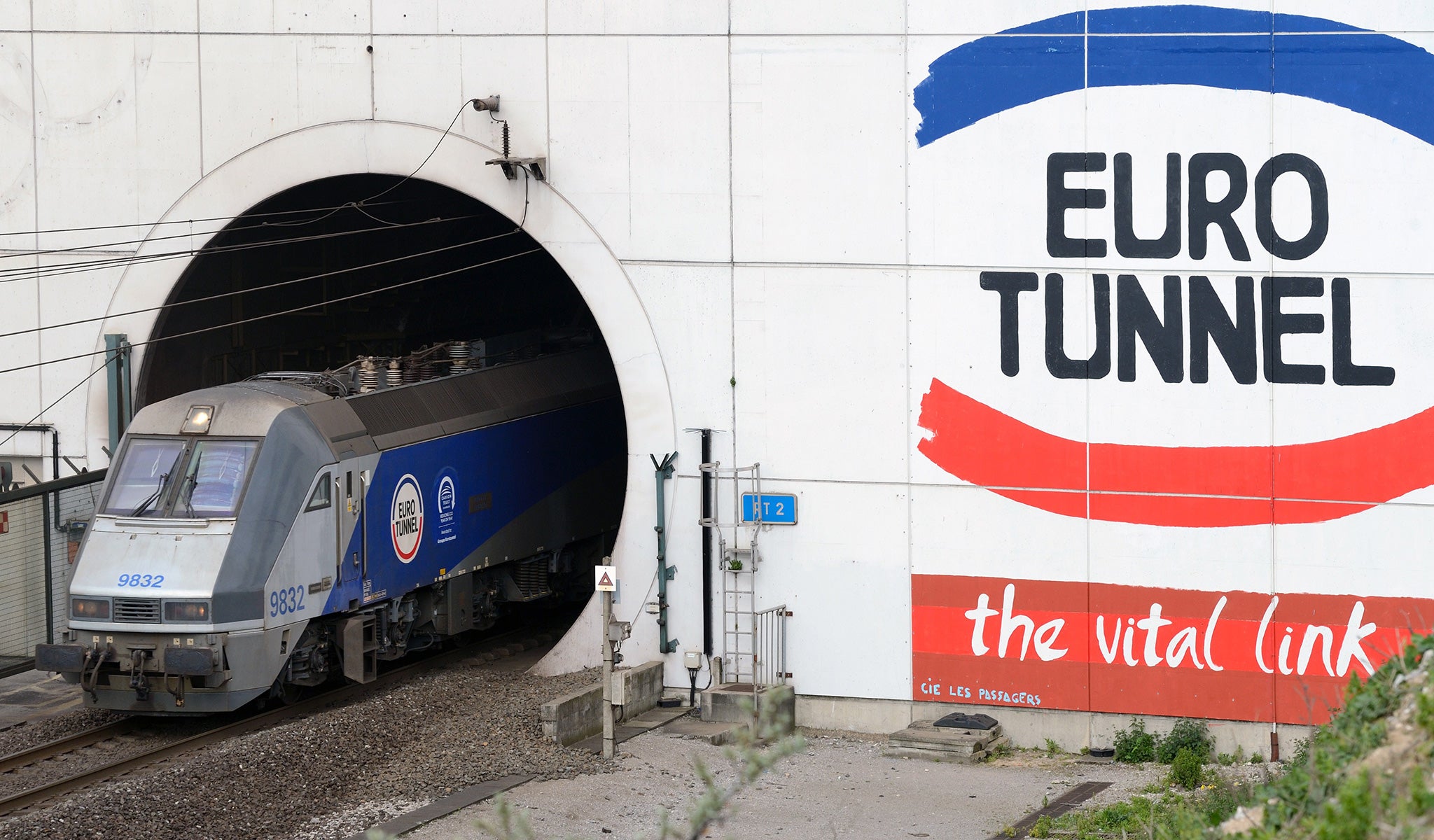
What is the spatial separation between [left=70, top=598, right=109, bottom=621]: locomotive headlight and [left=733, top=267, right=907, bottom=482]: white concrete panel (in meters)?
6.65

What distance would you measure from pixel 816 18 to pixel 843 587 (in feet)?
19.9

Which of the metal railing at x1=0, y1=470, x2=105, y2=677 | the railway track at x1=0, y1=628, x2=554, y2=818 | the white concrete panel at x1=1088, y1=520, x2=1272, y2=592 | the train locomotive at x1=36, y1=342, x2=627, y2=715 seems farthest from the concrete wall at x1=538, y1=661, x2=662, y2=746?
the metal railing at x1=0, y1=470, x2=105, y2=677

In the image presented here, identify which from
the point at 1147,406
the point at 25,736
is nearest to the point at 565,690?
the point at 25,736

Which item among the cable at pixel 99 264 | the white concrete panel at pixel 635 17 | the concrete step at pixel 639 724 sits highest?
the white concrete panel at pixel 635 17

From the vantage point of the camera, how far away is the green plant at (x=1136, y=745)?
15.5 metres

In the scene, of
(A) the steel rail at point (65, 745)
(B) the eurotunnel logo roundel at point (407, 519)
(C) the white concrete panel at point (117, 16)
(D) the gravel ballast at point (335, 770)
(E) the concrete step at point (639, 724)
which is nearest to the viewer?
(D) the gravel ballast at point (335, 770)

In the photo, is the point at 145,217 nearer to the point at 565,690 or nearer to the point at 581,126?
the point at 581,126

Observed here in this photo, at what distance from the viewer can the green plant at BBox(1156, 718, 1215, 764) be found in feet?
50.3

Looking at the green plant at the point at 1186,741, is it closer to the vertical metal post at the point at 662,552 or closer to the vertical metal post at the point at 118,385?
the vertical metal post at the point at 662,552

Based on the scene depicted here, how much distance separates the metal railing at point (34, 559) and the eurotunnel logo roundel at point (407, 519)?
340 centimetres

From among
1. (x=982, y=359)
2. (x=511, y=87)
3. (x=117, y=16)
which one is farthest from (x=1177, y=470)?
(x=117, y=16)

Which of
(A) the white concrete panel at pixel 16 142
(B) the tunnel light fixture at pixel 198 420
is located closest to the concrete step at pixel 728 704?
(B) the tunnel light fixture at pixel 198 420

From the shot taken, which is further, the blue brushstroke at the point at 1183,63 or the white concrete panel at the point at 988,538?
the white concrete panel at the point at 988,538

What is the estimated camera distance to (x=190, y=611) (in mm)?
14547
